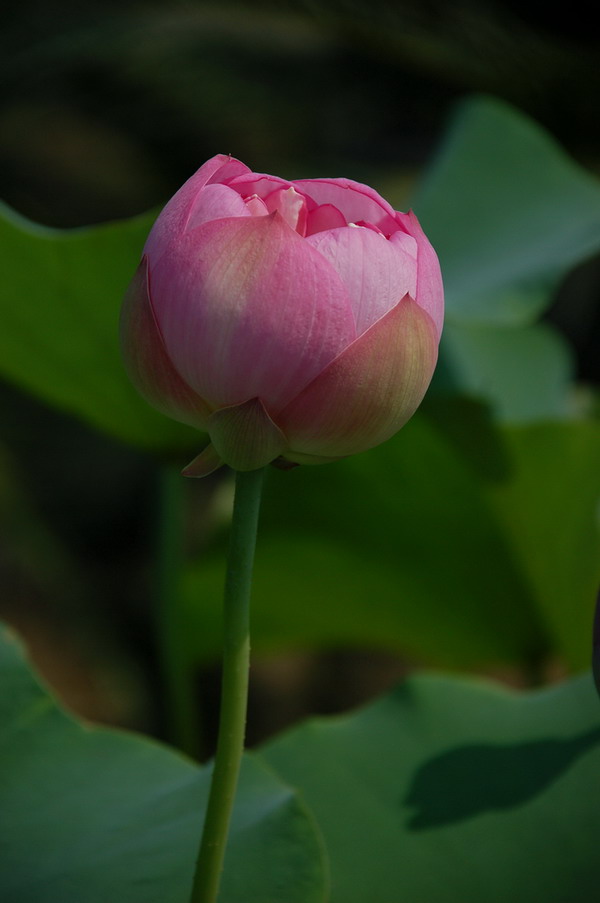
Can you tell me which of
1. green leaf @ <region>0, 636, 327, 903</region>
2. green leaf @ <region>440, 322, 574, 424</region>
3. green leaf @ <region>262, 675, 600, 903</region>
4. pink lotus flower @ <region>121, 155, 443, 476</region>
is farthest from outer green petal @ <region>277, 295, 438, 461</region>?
green leaf @ <region>440, 322, 574, 424</region>

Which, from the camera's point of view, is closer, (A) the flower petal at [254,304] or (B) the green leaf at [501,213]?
(A) the flower petal at [254,304]

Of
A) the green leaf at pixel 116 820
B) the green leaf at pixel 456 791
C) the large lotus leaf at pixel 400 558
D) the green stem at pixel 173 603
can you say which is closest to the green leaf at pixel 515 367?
the large lotus leaf at pixel 400 558

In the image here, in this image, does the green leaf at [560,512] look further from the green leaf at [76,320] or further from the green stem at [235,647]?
the green stem at [235,647]

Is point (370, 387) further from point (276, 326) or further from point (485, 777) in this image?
point (485, 777)

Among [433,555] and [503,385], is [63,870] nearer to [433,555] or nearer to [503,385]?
[433,555]

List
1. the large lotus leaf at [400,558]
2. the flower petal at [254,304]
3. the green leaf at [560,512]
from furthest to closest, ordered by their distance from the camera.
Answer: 1. the large lotus leaf at [400,558]
2. the green leaf at [560,512]
3. the flower petal at [254,304]

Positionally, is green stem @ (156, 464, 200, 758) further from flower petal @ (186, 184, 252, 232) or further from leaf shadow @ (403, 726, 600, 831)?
flower petal @ (186, 184, 252, 232)
